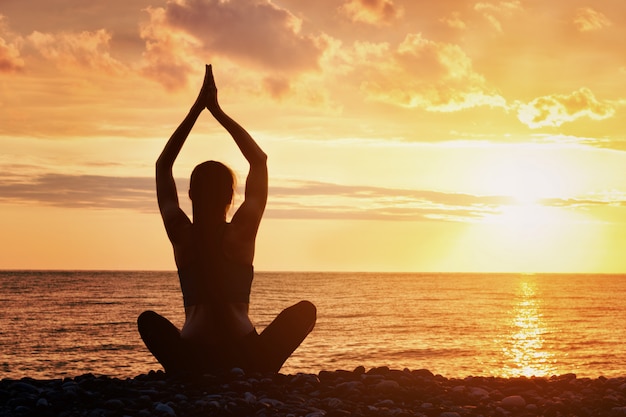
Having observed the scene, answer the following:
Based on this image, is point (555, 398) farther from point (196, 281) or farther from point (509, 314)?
point (509, 314)

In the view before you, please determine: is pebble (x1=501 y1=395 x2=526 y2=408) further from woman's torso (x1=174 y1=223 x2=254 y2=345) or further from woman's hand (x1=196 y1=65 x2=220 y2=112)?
woman's hand (x1=196 y1=65 x2=220 y2=112)

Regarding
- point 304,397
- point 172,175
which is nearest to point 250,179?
point 172,175

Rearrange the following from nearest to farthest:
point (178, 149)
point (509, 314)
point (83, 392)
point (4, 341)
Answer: point (83, 392), point (178, 149), point (4, 341), point (509, 314)

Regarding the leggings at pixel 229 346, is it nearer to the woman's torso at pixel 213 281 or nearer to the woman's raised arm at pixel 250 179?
the woman's torso at pixel 213 281

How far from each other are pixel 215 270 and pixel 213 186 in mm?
986

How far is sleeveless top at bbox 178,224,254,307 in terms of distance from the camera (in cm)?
814

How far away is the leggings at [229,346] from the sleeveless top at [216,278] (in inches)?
23.0

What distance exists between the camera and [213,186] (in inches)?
320

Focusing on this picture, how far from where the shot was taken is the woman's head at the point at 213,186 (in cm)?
813

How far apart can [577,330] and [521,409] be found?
38863 millimetres

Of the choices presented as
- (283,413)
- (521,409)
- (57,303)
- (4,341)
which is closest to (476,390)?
(521,409)

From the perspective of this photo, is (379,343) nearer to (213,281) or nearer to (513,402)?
(513,402)

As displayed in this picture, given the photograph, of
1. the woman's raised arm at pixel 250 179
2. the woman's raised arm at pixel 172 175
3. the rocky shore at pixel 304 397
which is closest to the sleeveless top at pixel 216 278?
the woman's raised arm at pixel 250 179

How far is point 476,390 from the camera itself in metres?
9.08
